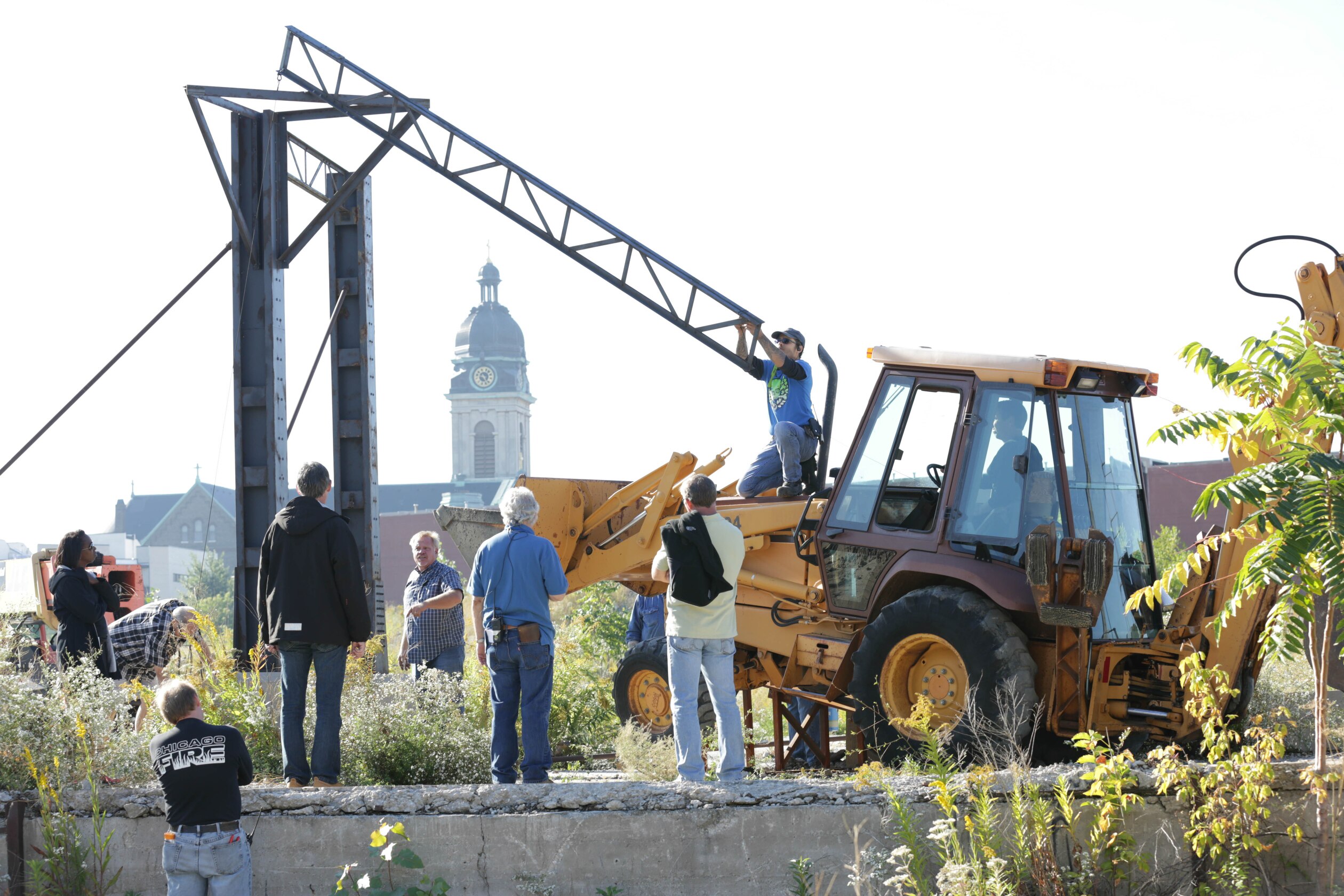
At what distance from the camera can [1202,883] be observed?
6000mm

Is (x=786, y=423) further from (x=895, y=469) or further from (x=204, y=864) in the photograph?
(x=204, y=864)

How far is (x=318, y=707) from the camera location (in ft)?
23.2

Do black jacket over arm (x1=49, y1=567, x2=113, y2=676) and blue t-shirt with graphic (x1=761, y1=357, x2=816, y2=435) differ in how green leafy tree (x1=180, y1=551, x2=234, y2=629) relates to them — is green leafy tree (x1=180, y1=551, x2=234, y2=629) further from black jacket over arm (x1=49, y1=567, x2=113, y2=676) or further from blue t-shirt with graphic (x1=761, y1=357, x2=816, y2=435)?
blue t-shirt with graphic (x1=761, y1=357, x2=816, y2=435)

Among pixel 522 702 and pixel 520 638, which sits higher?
pixel 520 638

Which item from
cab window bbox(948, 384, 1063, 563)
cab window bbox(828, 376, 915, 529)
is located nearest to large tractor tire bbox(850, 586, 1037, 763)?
cab window bbox(948, 384, 1063, 563)

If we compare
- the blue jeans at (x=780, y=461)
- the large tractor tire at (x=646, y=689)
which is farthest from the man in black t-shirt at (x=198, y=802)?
the blue jeans at (x=780, y=461)

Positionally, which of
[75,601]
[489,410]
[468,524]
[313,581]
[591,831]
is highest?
[489,410]

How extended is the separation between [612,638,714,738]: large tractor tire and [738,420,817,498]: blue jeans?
1415 millimetres

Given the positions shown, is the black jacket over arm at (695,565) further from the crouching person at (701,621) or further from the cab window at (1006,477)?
the cab window at (1006,477)

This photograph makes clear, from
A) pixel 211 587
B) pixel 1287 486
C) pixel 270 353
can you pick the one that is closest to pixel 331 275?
pixel 270 353

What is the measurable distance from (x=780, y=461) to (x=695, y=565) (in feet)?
10.1

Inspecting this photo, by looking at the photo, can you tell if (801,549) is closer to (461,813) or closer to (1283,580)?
(461,813)

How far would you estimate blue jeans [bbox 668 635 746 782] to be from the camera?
695cm

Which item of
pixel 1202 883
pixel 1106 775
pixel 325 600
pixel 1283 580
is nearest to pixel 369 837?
pixel 325 600
